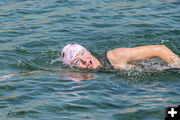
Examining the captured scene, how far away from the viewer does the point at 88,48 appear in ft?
35.7

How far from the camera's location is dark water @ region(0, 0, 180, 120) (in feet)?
21.1

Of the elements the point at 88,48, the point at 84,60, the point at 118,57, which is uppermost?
the point at 118,57

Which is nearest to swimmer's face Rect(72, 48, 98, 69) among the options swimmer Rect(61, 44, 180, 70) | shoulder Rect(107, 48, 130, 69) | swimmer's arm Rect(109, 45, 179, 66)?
swimmer Rect(61, 44, 180, 70)

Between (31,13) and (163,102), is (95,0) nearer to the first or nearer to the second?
(31,13)

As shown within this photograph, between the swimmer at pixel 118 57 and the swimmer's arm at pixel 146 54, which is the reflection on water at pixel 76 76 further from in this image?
the swimmer's arm at pixel 146 54

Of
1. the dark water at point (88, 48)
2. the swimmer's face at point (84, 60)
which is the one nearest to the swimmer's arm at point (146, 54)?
the dark water at point (88, 48)

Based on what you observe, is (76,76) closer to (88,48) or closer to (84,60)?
(84,60)

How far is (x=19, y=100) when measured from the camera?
690 cm

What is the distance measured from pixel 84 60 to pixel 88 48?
2.32 meters

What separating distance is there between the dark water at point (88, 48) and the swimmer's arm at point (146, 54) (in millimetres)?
296

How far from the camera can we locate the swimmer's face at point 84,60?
Answer: 8.49 metres

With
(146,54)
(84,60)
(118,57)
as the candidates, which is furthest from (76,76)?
(146,54)

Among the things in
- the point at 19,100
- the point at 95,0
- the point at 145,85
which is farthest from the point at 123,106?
the point at 95,0

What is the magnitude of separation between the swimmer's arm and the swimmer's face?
1.89 ft
